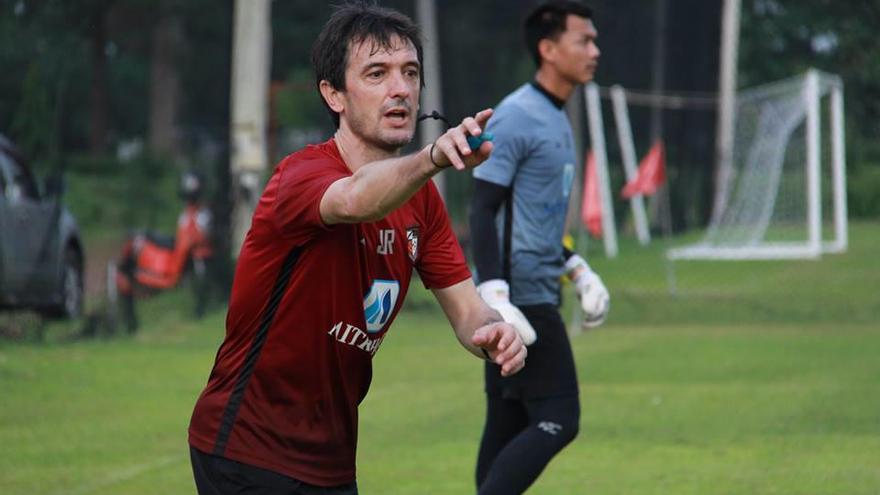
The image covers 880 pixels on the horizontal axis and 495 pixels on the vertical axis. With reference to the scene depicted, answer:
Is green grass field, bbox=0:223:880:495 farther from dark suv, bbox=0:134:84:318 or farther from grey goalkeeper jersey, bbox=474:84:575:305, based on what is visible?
grey goalkeeper jersey, bbox=474:84:575:305

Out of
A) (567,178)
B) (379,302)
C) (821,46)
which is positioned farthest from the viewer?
(821,46)

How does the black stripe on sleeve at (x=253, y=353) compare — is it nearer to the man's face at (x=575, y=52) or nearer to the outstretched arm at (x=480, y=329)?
the outstretched arm at (x=480, y=329)

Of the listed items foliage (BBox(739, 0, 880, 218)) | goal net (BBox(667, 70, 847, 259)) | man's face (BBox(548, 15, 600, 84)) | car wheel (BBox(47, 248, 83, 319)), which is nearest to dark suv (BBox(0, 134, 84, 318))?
car wheel (BBox(47, 248, 83, 319))

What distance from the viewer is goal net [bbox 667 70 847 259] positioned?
79.2 ft

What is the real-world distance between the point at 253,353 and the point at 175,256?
1488 centimetres

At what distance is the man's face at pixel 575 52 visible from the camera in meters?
7.19

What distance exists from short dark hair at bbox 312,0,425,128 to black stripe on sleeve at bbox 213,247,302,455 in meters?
0.49

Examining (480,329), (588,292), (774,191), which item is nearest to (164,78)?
(774,191)

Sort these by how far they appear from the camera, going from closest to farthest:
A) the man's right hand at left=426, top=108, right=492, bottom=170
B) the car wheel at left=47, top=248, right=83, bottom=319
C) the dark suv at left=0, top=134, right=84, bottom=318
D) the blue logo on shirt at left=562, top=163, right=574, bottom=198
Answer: the man's right hand at left=426, top=108, right=492, bottom=170, the blue logo on shirt at left=562, top=163, right=574, bottom=198, the dark suv at left=0, top=134, right=84, bottom=318, the car wheel at left=47, top=248, right=83, bottom=319

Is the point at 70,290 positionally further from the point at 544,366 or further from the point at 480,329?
the point at 480,329

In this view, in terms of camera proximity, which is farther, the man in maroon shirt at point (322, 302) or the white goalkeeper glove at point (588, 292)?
the white goalkeeper glove at point (588, 292)

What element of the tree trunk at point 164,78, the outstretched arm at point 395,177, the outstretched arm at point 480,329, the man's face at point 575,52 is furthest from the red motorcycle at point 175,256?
the tree trunk at point 164,78

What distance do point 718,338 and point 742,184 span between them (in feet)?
28.6

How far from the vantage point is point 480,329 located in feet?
14.6
